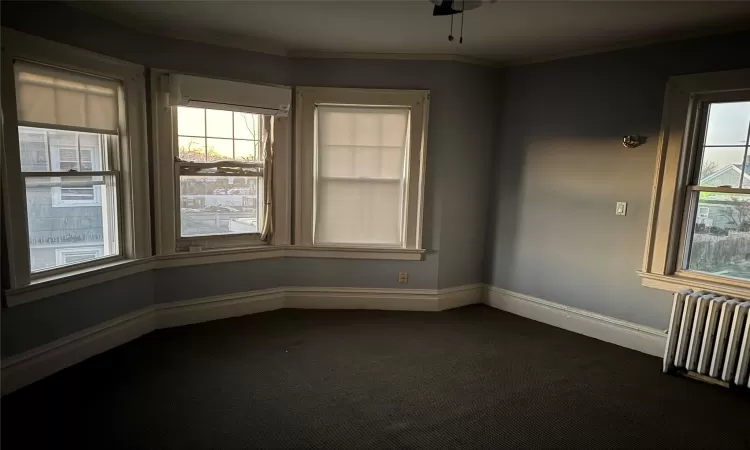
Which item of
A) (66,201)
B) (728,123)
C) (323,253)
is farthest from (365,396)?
(728,123)

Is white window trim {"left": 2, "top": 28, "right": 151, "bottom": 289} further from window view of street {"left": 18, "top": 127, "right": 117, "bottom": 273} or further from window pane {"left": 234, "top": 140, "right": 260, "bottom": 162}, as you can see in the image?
window pane {"left": 234, "top": 140, "right": 260, "bottom": 162}

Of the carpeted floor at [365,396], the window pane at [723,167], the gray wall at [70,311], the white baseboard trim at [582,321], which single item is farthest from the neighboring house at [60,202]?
the window pane at [723,167]

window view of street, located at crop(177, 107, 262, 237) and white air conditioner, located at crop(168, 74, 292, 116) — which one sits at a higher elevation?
white air conditioner, located at crop(168, 74, 292, 116)

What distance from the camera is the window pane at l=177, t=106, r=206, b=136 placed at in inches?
148

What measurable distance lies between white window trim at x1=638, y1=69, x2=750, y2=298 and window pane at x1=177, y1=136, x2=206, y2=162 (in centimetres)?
362

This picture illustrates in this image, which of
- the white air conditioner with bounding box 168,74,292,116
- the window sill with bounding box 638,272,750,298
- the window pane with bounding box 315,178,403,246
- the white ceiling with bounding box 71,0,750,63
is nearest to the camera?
the white ceiling with bounding box 71,0,750,63

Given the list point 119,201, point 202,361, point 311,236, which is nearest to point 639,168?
point 311,236

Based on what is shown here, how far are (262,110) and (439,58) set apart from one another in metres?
1.66

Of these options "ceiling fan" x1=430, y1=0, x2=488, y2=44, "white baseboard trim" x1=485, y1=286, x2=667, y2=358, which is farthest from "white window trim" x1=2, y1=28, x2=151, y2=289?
"white baseboard trim" x1=485, y1=286, x2=667, y2=358

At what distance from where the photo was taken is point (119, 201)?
136 inches

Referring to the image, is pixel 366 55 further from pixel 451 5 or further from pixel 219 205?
pixel 219 205

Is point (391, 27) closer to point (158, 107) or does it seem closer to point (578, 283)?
point (158, 107)

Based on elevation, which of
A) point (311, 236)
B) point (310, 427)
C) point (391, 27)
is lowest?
point (310, 427)

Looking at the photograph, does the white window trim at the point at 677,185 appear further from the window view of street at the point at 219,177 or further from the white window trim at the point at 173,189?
the window view of street at the point at 219,177
